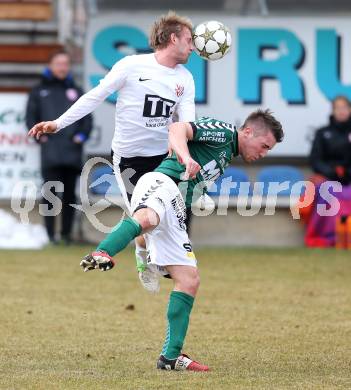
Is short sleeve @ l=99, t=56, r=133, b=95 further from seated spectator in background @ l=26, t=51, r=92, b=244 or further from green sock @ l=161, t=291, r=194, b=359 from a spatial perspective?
seated spectator in background @ l=26, t=51, r=92, b=244

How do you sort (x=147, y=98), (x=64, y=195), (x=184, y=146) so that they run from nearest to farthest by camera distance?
(x=184, y=146) → (x=147, y=98) → (x=64, y=195)

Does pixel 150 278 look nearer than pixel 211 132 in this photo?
No

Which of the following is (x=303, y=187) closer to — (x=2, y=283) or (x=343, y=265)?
(x=343, y=265)

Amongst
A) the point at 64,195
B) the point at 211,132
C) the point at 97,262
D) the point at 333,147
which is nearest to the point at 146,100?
the point at 211,132

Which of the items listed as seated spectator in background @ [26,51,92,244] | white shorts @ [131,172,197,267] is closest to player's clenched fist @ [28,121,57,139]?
white shorts @ [131,172,197,267]

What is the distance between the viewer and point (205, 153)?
278 inches

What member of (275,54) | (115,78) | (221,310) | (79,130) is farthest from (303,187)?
(115,78)

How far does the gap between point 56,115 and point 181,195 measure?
8043 millimetres

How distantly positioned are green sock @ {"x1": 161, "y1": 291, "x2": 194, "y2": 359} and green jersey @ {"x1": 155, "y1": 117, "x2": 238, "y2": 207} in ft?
1.98

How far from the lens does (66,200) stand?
15.0 metres

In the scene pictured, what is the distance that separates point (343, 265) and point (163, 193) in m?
6.91

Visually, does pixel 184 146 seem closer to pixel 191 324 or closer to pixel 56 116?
pixel 191 324

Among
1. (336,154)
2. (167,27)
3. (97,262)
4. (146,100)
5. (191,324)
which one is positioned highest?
(167,27)

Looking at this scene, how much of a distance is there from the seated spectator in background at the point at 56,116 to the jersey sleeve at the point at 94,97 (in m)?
6.98
